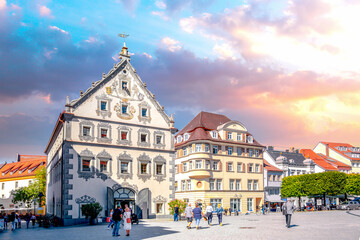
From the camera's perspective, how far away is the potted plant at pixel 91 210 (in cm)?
3862

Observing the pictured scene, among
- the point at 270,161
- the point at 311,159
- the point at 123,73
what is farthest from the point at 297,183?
the point at 123,73

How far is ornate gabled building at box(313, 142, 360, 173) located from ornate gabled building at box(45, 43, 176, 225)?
239 ft

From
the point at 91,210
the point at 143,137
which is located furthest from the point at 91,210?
the point at 143,137

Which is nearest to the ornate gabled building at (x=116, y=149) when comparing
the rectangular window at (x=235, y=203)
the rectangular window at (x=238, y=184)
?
the rectangular window at (x=235, y=203)

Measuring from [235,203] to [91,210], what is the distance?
35.8 metres

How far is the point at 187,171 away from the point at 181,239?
46.1 meters

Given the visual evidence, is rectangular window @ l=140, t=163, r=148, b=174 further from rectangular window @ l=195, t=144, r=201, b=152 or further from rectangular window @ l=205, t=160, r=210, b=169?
rectangular window @ l=195, t=144, r=201, b=152

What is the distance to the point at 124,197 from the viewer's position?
145 ft

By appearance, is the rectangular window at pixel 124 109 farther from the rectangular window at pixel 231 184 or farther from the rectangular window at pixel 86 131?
the rectangular window at pixel 231 184

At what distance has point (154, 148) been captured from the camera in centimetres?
4812

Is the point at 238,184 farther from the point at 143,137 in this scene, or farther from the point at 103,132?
the point at 103,132

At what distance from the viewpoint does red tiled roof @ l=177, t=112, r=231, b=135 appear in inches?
2768

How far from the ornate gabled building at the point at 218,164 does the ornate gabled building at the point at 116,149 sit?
16.8m

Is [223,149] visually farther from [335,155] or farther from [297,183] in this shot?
[335,155]
